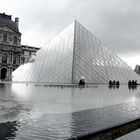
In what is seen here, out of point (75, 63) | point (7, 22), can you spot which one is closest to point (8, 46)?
point (7, 22)

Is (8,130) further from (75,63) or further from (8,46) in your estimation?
(8,46)

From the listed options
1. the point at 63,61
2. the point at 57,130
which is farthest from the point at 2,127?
the point at 63,61

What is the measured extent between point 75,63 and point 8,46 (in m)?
52.8

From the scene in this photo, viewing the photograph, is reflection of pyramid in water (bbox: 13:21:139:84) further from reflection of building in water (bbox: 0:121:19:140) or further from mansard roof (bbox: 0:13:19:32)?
mansard roof (bbox: 0:13:19:32)

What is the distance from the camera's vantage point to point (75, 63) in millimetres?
29484

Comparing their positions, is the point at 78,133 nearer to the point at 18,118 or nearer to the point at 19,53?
the point at 18,118

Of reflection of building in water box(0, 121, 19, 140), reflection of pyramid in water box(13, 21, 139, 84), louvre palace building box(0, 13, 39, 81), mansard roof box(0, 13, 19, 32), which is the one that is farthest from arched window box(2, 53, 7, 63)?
reflection of building in water box(0, 121, 19, 140)

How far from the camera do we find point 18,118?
5828 millimetres

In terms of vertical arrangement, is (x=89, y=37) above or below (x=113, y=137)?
above

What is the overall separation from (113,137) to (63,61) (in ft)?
86.4

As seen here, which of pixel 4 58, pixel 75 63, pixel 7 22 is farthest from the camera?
pixel 7 22

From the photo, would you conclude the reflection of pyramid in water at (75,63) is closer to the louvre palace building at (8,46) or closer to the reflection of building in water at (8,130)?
the reflection of building in water at (8,130)

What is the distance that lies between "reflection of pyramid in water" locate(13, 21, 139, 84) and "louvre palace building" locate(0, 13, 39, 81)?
39.5 meters

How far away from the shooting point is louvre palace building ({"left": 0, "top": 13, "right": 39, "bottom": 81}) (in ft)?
255
